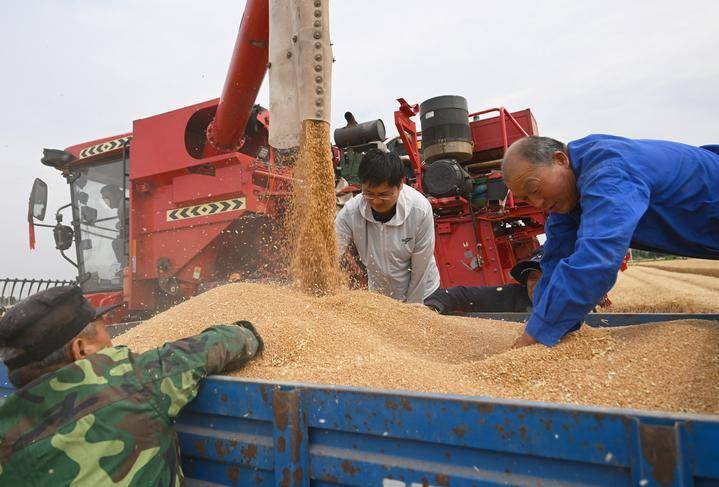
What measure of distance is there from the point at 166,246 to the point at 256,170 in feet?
4.77

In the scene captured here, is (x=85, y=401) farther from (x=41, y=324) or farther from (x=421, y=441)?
(x=421, y=441)

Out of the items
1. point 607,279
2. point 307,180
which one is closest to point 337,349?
point 607,279

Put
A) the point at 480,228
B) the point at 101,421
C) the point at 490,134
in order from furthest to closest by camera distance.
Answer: the point at 490,134 < the point at 480,228 < the point at 101,421

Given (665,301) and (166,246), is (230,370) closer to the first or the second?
(166,246)

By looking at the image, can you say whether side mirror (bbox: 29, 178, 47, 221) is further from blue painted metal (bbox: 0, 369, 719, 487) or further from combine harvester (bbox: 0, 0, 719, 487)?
blue painted metal (bbox: 0, 369, 719, 487)

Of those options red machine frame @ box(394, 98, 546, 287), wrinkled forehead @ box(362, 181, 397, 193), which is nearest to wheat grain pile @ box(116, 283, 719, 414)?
wrinkled forehead @ box(362, 181, 397, 193)

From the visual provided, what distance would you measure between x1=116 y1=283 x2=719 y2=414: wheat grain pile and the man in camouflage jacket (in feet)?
0.95

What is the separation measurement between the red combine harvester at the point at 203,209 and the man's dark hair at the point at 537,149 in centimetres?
324

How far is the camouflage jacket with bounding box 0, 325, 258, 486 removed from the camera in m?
1.46

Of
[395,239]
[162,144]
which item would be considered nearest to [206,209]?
[162,144]

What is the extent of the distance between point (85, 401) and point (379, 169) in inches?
89.7

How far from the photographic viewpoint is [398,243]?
3705 mm

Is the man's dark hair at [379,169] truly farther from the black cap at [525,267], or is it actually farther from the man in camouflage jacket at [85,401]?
the man in camouflage jacket at [85,401]

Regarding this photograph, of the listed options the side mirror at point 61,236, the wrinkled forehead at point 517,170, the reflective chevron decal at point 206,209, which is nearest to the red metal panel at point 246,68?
the reflective chevron decal at point 206,209
